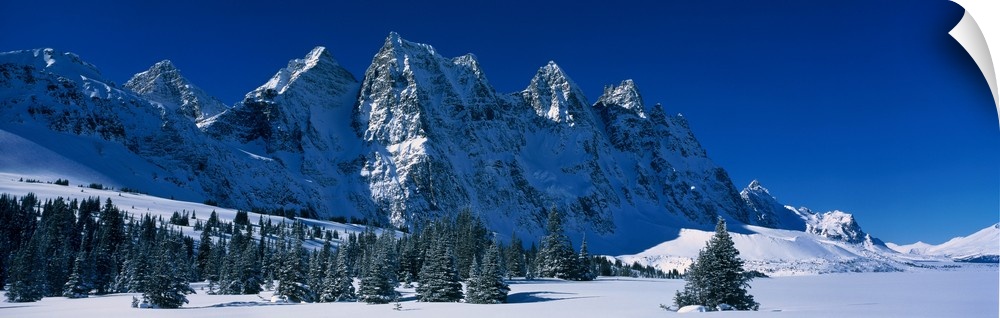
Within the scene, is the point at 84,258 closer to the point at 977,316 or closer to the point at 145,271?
the point at 145,271

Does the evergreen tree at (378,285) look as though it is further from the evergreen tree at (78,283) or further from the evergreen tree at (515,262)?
the evergreen tree at (515,262)

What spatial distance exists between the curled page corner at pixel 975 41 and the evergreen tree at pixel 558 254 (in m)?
68.5

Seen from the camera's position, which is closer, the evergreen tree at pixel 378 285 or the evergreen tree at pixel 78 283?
the evergreen tree at pixel 378 285

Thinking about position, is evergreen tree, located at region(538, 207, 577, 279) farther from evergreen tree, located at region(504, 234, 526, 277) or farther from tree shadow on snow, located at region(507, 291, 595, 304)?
tree shadow on snow, located at region(507, 291, 595, 304)

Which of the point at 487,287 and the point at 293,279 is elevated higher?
the point at 487,287

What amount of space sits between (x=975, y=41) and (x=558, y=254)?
71.2m

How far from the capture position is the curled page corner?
444 centimetres

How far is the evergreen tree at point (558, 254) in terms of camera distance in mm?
73312

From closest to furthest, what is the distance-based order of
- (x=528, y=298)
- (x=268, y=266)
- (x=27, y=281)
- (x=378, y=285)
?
A: (x=378, y=285) < (x=528, y=298) < (x=27, y=281) < (x=268, y=266)

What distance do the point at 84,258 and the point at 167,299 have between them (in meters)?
26.9

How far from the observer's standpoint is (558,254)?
74625 mm

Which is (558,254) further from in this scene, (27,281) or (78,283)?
(27,281)

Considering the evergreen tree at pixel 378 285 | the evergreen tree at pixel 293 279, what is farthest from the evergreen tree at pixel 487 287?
the evergreen tree at pixel 293 279

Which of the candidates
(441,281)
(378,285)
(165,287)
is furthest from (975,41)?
(165,287)
